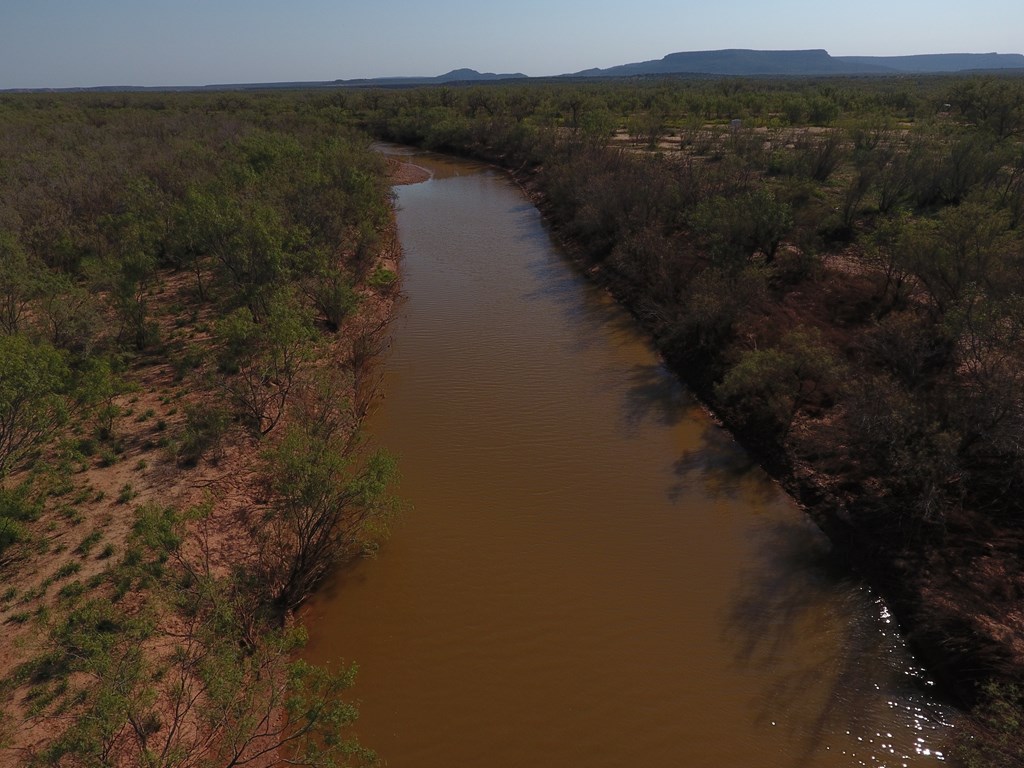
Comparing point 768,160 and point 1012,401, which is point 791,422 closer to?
point 1012,401

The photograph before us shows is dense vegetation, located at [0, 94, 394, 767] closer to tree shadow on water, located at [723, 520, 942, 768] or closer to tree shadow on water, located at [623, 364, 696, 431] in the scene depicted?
tree shadow on water, located at [723, 520, 942, 768]

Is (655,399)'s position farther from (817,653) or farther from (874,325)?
(817,653)

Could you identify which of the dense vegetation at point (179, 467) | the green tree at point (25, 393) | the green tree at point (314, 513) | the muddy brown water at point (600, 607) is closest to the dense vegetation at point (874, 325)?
the muddy brown water at point (600, 607)

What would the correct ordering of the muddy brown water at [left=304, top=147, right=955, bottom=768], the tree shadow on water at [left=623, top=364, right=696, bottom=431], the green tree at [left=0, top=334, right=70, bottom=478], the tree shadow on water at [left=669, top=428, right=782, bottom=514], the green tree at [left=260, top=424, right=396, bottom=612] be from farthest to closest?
the tree shadow on water at [left=623, top=364, right=696, bottom=431]
the tree shadow on water at [left=669, top=428, right=782, bottom=514]
the green tree at [left=260, top=424, right=396, bottom=612]
the green tree at [left=0, top=334, right=70, bottom=478]
the muddy brown water at [left=304, top=147, right=955, bottom=768]

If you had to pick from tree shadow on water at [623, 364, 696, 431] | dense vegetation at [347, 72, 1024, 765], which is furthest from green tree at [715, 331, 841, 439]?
tree shadow on water at [623, 364, 696, 431]

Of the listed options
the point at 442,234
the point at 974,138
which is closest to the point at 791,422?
the point at 974,138

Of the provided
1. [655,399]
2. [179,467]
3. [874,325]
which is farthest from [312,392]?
[874,325]
